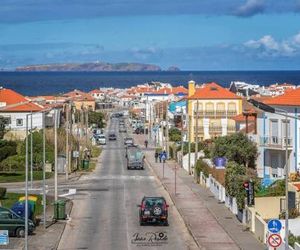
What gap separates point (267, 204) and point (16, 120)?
60.9 metres

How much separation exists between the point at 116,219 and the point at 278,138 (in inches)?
742

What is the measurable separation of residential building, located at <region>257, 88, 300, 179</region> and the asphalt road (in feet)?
26.2

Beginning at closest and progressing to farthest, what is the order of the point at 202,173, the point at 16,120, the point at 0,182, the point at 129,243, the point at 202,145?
the point at 129,243
the point at 202,173
the point at 0,182
the point at 202,145
the point at 16,120

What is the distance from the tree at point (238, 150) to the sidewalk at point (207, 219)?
332 centimetres

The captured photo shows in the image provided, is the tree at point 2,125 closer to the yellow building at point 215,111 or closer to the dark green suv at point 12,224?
the yellow building at point 215,111

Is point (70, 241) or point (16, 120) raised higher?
point (16, 120)

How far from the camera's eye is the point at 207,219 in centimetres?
4166

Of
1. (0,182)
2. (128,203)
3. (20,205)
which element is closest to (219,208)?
(128,203)

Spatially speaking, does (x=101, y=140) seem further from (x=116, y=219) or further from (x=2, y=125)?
(x=116, y=219)

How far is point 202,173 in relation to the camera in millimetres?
59844

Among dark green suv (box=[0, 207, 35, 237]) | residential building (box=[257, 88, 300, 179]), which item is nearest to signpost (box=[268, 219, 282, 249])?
dark green suv (box=[0, 207, 35, 237])

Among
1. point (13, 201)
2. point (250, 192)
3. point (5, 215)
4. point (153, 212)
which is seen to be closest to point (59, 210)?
point (153, 212)

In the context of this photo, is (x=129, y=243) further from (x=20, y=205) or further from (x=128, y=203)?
(x=128, y=203)

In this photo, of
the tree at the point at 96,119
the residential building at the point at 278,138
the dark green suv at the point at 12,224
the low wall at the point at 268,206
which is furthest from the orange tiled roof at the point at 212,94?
the dark green suv at the point at 12,224
